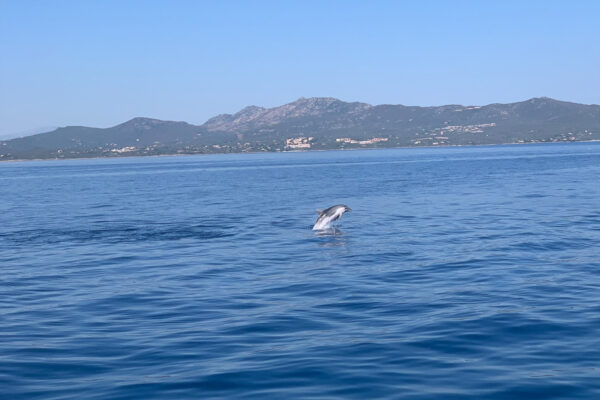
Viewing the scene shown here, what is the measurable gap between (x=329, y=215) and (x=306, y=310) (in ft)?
51.1

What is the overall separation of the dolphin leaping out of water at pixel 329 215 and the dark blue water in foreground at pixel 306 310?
0.83 meters

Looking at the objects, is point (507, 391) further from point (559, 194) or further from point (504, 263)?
point (559, 194)

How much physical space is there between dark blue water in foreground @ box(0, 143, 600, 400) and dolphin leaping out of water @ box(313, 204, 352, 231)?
0.83m

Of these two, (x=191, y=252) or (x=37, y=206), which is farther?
(x=37, y=206)

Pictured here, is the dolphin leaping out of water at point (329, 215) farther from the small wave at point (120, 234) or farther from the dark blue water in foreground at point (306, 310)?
the small wave at point (120, 234)

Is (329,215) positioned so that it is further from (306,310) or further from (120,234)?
(306,310)

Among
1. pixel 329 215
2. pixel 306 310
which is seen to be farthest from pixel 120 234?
pixel 306 310

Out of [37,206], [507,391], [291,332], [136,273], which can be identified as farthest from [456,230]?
[37,206]

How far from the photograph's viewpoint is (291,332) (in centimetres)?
1441

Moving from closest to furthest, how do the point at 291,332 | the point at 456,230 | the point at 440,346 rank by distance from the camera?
1. the point at 440,346
2. the point at 291,332
3. the point at 456,230

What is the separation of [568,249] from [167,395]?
17.6 metres

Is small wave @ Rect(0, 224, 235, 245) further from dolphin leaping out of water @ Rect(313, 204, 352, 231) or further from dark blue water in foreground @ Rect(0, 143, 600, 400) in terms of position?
dolphin leaping out of water @ Rect(313, 204, 352, 231)

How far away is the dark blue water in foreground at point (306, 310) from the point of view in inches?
449

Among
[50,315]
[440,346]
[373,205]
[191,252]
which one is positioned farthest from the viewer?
[373,205]
